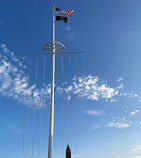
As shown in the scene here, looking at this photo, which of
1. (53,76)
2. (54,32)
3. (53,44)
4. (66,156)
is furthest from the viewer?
(54,32)

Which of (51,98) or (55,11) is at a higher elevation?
(55,11)

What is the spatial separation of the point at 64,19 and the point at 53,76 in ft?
35.4

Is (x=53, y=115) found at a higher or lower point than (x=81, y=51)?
lower

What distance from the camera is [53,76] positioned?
2420 cm

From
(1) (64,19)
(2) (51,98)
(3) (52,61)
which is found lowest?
(2) (51,98)

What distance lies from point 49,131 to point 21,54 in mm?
12873

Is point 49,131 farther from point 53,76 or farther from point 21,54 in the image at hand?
point 21,54

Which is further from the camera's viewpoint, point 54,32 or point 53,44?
point 54,32

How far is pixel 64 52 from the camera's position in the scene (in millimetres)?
26938

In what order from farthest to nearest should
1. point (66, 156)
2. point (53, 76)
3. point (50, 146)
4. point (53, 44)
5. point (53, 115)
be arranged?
point (53, 44)
point (53, 76)
point (53, 115)
point (50, 146)
point (66, 156)

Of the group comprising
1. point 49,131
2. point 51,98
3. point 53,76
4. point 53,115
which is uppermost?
point 53,76

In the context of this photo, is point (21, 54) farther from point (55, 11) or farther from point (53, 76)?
point (55, 11)

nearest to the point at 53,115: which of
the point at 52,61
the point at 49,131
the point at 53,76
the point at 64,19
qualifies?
the point at 49,131

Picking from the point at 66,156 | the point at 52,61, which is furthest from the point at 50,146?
the point at 52,61
